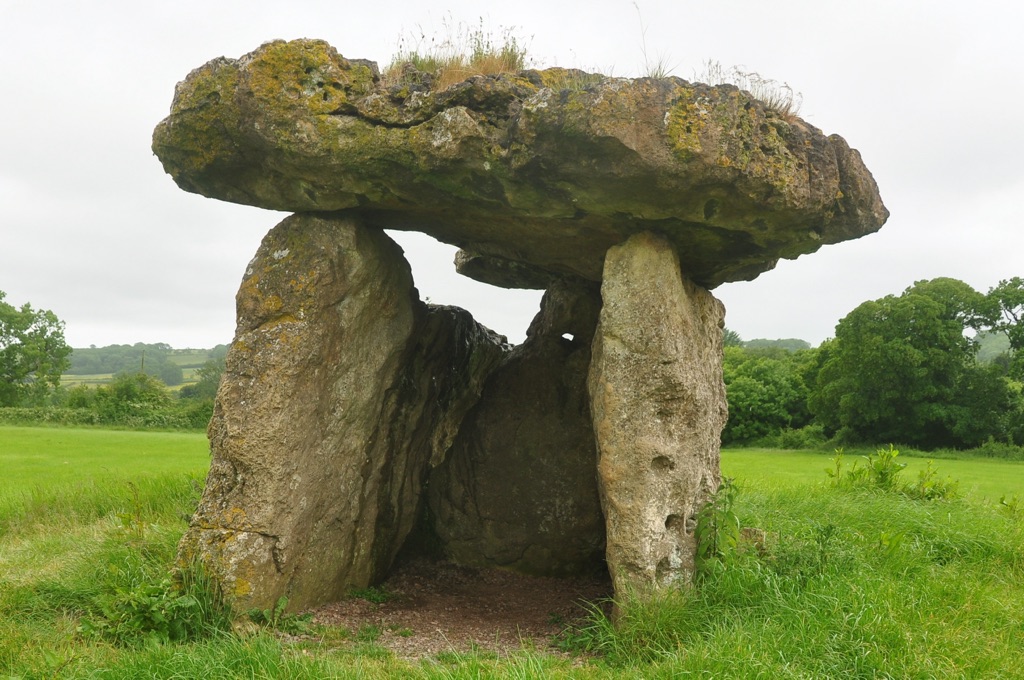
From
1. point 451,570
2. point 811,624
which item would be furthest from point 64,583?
point 811,624

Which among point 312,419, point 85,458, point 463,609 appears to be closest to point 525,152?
point 312,419

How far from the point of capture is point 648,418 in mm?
6395

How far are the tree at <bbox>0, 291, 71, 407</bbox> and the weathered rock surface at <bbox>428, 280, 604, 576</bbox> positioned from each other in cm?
5541

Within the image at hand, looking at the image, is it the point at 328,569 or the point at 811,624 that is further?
the point at 328,569

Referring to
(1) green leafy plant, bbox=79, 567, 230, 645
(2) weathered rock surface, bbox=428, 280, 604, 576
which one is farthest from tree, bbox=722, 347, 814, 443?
(1) green leafy plant, bbox=79, 567, 230, 645

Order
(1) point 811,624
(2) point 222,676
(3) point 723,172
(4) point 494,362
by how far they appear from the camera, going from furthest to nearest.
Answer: (4) point 494,362 → (3) point 723,172 → (1) point 811,624 → (2) point 222,676

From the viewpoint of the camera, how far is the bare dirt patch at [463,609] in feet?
21.4

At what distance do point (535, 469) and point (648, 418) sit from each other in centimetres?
305

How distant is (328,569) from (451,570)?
208 centimetres

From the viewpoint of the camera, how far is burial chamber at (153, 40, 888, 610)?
6.09m

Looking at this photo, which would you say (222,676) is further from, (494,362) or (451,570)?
(494,362)

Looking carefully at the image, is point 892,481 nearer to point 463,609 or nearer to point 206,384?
point 463,609

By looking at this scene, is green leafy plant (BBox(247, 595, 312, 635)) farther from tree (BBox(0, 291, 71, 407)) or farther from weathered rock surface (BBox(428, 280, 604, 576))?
tree (BBox(0, 291, 71, 407))

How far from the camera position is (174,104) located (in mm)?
6781
